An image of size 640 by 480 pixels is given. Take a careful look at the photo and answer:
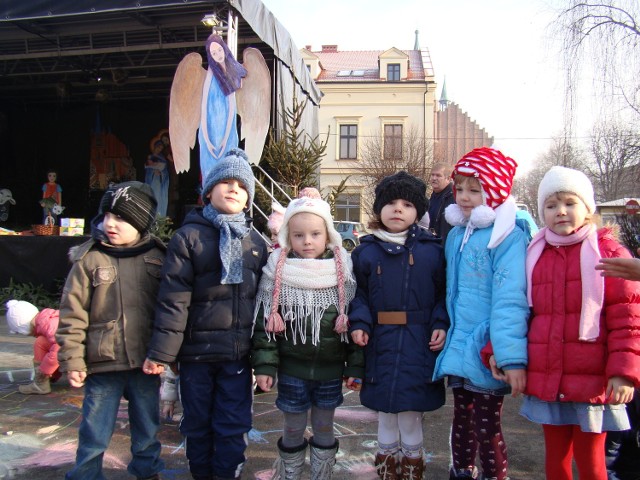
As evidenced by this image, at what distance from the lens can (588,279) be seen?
1.92m

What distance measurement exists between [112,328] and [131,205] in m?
0.60

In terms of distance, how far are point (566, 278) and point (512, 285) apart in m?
0.20

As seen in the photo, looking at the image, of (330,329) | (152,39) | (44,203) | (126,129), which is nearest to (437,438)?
(330,329)

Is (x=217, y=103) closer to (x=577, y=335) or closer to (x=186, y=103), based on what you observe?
(x=186, y=103)

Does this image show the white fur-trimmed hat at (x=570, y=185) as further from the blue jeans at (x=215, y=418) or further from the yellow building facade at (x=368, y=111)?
the yellow building facade at (x=368, y=111)

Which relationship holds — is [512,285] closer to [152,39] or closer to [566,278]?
[566,278]

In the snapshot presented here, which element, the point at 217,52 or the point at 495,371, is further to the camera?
the point at 217,52

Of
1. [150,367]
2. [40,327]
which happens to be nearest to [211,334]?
[150,367]

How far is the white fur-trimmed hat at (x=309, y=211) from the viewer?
7.87 ft

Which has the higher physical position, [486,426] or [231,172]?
[231,172]

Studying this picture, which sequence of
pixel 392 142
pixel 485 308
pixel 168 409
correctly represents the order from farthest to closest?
1. pixel 392 142
2. pixel 168 409
3. pixel 485 308

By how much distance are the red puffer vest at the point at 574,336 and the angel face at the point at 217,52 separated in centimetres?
495

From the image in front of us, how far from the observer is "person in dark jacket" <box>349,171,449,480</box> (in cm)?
225

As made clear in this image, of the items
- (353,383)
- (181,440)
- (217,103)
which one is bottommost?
(181,440)
